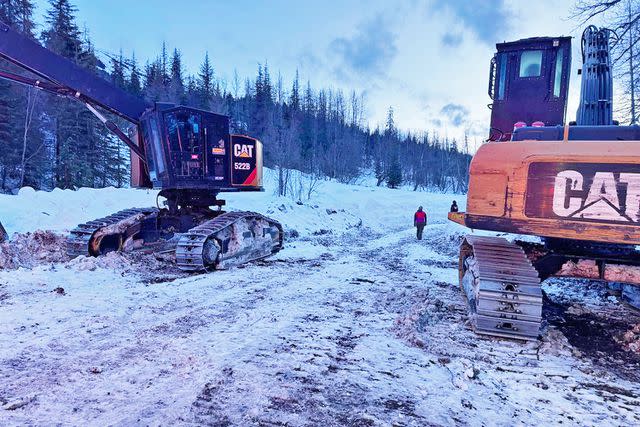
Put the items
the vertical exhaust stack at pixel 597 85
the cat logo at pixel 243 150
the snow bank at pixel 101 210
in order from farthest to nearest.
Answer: the snow bank at pixel 101 210 → the cat logo at pixel 243 150 → the vertical exhaust stack at pixel 597 85

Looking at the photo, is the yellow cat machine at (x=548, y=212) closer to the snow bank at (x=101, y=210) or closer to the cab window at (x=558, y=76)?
the cab window at (x=558, y=76)

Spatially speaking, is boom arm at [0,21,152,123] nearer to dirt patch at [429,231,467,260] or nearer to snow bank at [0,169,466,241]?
snow bank at [0,169,466,241]

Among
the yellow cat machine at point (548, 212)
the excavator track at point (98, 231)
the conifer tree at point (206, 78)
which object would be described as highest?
the conifer tree at point (206, 78)

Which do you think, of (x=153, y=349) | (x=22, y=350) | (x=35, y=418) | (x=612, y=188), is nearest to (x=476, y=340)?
(x=612, y=188)

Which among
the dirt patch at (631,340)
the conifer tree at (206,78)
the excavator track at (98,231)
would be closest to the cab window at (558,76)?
the dirt patch at (631,340)

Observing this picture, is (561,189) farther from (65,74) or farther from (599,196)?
(65,74)

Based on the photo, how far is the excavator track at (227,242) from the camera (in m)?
6.61

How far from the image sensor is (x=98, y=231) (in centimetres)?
745

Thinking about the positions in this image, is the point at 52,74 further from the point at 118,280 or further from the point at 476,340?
the point at 476,340

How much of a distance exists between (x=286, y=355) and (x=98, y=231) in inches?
235

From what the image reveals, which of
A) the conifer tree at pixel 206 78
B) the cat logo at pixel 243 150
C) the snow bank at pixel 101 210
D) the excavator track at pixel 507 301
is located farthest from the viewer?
the conifer tree at pixel 206 78

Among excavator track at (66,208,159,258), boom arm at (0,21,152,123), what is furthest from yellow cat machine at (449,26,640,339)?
boom arm at (0,21,152,123)

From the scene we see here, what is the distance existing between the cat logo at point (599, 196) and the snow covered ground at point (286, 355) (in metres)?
1.38

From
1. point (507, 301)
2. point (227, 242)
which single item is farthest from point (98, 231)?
point (507, 301)
